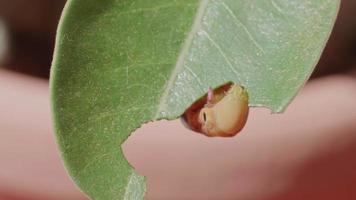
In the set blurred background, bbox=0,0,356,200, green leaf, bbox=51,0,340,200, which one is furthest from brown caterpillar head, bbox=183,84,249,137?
blurred background, bbox=0,0,356,200

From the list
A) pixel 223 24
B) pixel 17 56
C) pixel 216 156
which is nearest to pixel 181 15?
pixel 223 24

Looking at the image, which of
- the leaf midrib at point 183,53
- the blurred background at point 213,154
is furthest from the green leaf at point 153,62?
the blurred background at point 213,154

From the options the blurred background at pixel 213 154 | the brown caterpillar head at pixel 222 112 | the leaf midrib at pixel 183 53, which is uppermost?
the leaf midrib at pixel 183 53

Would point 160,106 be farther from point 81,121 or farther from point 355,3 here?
point 355,3

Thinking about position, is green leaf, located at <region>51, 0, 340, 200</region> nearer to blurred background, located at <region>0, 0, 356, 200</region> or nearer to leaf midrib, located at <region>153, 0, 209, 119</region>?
leaf midrib, located at <region>153, 0, 209, 119</region>

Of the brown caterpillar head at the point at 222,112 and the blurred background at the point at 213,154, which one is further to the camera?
the blurred background at the point at 213,154

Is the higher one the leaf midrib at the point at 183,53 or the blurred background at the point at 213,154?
the leaf midrib at the point at 183,53

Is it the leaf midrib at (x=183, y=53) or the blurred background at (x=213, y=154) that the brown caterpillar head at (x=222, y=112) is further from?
the blurred background at (x=213, y=154)
